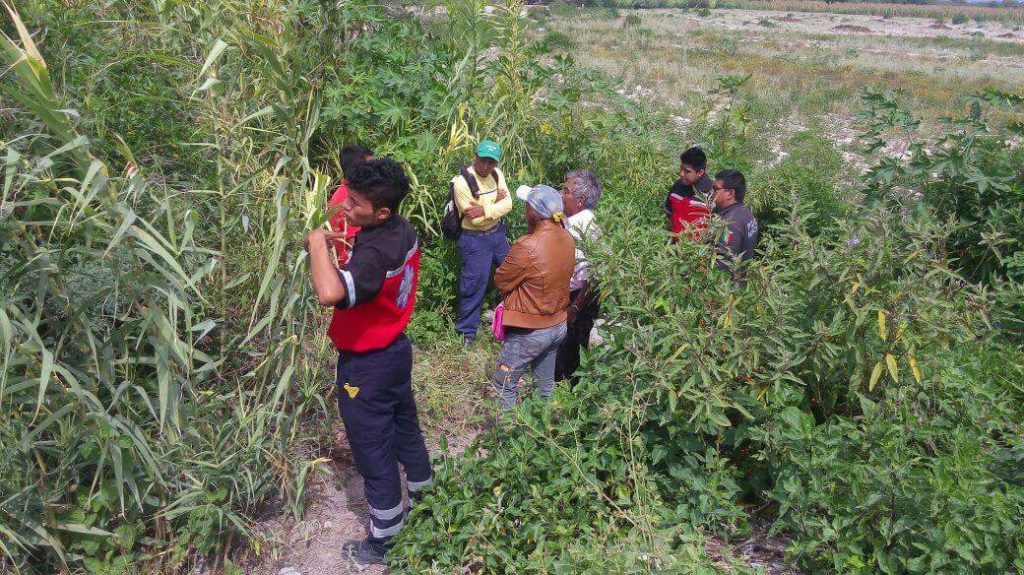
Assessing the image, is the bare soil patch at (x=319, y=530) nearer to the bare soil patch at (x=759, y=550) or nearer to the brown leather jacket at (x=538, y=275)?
the brown leather jacket at (x=538, y=275)

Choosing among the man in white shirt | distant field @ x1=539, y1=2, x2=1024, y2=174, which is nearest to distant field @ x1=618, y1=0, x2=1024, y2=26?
distant field @ x1=539, y1=2, x2=1024, y2=174

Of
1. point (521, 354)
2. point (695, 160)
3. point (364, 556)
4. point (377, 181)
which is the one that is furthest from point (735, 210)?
point (364, 556)

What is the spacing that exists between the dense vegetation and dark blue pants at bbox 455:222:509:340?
149cm

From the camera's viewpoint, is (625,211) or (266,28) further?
(266,28)

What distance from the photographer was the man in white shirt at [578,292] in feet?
14.2

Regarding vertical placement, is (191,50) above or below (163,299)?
above

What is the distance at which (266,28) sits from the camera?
4.21 metres

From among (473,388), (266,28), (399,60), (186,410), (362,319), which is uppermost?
(266,28)

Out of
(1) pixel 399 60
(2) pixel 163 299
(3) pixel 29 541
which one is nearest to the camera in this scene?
(3) pixel 29 541

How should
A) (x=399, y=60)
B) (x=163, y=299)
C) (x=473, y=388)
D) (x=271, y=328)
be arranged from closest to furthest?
(x=163, y=299)
(x=271, y=328)
(x=473, y=388)
(x=399, y=60)

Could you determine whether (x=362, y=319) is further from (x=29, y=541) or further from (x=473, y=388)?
(x=473, y=388)

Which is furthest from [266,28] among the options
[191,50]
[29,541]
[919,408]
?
[919,408]

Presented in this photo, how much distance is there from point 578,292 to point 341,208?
180cm

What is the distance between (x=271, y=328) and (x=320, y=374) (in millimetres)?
499
